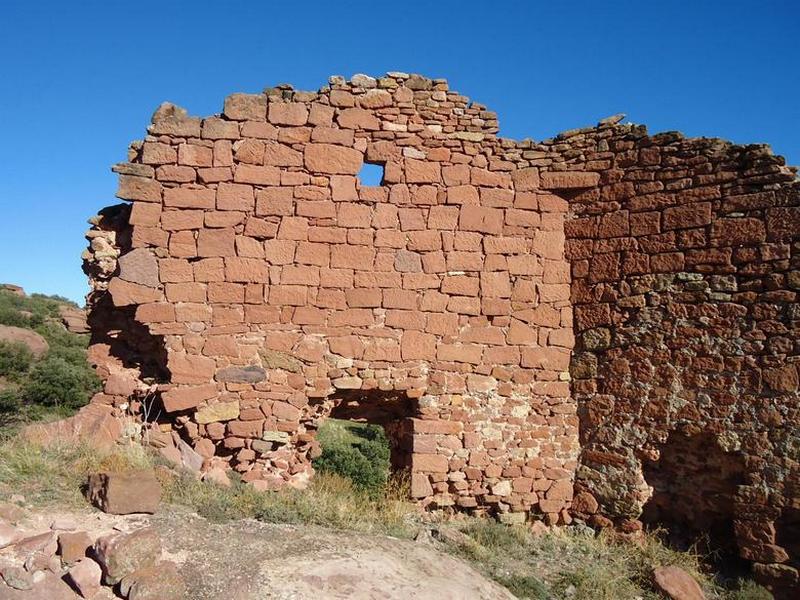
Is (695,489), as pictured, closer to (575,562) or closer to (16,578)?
(575,562)

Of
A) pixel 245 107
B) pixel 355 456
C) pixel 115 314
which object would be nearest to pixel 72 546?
pixel 115 314

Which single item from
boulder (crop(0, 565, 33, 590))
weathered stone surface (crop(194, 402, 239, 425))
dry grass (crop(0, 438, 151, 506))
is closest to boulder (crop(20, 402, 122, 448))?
dry grass (crop(0, 438, 151, 506))

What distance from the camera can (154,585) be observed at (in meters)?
3.96

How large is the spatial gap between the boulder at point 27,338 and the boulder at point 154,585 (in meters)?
13.6

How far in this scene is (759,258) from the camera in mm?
6375

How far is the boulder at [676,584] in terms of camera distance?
229 inches

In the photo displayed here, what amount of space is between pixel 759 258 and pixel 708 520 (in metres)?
2.73

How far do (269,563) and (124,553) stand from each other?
3.12ft

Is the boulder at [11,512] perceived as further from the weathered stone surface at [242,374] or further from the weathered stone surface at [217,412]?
the weathered stone surface at [242,374]

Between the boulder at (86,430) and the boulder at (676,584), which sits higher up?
the boulder at (86,430)

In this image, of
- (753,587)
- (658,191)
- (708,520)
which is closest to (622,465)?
(708,520)

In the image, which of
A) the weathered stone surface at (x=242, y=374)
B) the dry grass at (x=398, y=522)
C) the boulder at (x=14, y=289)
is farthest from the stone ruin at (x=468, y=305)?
the boulder at (x=14, y=289)

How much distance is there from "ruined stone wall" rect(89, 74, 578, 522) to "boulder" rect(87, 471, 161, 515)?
4.50 ft

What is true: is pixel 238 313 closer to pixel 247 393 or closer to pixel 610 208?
pixel 247 393
